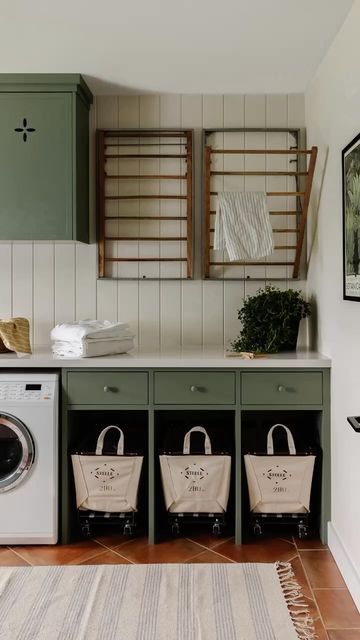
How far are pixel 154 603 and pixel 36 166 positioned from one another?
225cm

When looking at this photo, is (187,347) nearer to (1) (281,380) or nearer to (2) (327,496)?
(1) (281,380)

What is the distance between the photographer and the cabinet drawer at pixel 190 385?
286cm

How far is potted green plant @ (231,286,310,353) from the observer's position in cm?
311

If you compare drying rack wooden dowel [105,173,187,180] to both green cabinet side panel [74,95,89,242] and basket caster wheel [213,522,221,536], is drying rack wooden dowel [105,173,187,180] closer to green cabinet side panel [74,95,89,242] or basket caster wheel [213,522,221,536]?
green cabinet side panel [74,95,89,242]

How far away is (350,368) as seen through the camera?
248cm

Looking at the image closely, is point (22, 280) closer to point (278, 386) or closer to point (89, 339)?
point (89, 339)

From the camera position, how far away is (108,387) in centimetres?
287

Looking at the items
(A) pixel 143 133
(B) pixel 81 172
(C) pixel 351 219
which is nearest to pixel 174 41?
(A) pixel 143 133


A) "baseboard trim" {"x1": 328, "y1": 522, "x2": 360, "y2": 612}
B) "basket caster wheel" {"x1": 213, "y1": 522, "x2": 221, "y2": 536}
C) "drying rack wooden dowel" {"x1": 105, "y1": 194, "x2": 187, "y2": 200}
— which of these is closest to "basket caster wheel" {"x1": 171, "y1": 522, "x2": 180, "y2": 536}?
"basket caster wheel" {"x1": 213, "y1": 522, "x2": 221, "y2": 536}

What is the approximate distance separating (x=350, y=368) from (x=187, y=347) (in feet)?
3.94

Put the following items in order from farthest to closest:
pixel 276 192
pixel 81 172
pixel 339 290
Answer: pixel 276 192, pixel 81 172, pixel 339 290

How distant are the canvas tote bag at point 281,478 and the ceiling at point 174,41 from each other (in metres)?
1.90

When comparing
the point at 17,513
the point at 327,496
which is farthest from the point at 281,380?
the point at 17,513

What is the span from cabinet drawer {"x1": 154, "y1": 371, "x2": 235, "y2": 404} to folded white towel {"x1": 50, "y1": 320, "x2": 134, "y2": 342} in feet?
1.18
